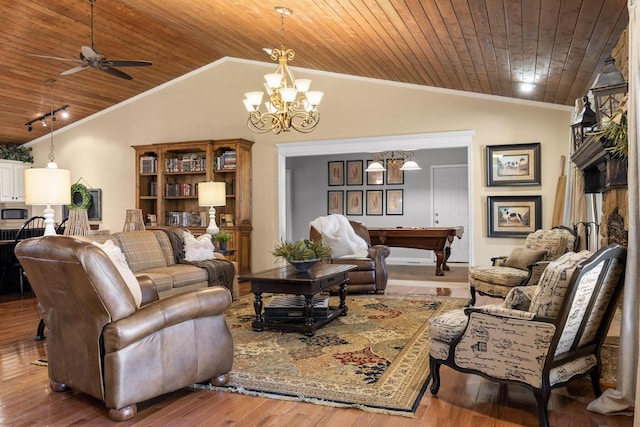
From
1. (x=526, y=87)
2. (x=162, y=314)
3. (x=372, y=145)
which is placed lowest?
(x=162, y=314)

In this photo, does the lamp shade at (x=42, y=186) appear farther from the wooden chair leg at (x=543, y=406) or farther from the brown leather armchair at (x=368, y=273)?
the wooden chair leg at (x=543, y=406)

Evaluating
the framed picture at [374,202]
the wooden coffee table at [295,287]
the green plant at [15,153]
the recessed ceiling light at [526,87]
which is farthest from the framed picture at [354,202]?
the green plant at [15,153]

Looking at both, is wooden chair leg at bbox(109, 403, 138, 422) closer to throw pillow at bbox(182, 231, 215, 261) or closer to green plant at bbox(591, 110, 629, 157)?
green plant at bbox(591, 110, 629, 157)

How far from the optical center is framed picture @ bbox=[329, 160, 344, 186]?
11117mm

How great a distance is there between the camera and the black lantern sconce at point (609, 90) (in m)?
3.17

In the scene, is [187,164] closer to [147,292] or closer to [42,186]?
[42,186]

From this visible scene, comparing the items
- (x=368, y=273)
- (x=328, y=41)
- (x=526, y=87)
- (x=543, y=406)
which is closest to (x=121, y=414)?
(x=543, y=406)

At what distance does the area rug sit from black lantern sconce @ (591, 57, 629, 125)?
6.86 feet

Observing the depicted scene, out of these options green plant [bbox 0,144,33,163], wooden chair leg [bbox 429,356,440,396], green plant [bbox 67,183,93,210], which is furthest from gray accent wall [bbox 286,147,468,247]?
wooden chair leg [bbox 429,356,440,396]

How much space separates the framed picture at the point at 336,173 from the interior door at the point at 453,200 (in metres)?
2.00

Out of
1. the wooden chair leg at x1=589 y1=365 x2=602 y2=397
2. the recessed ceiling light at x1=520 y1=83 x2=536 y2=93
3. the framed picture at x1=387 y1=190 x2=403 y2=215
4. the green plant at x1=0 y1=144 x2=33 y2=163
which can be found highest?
the recessed ceiling light at x1=520 y1=83 x2=536 y2=93

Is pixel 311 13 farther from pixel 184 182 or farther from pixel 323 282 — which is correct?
pixel 184 182

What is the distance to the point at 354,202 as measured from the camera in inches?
434

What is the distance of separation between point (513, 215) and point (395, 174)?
14.2ft
